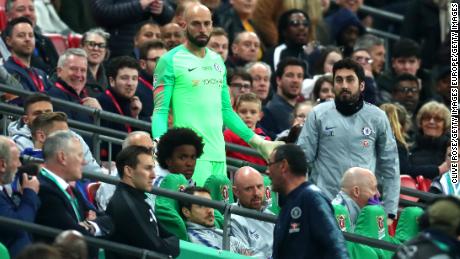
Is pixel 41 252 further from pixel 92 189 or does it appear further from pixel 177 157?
pixel 177 157

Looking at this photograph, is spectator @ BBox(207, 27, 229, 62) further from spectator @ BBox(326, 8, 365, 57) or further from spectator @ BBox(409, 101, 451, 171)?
spectator @ BBox(326, 8, 365, 57)

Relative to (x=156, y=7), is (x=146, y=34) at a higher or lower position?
lower

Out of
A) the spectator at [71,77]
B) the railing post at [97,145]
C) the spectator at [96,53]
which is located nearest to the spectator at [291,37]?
the spectator at [96,53]

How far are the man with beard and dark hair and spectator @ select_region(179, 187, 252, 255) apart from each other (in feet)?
3.98

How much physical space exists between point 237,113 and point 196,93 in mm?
1886

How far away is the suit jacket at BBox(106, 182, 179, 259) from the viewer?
13031 millimetres

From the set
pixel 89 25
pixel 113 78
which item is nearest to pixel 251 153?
pixel 113 78

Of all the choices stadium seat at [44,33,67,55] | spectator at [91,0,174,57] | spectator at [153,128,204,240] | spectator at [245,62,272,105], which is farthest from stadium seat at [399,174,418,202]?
stadium seat at [44,33,67,55]

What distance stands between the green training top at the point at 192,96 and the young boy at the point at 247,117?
149 cm

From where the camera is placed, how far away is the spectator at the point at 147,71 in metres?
18.2

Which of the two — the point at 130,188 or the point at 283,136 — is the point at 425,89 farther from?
the point at 130,188

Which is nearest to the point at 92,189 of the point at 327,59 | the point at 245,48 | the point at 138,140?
the point at 138,140

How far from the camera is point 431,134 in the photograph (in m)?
18.7

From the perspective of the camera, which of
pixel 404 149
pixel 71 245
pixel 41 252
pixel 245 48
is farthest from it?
pixel 245 48
